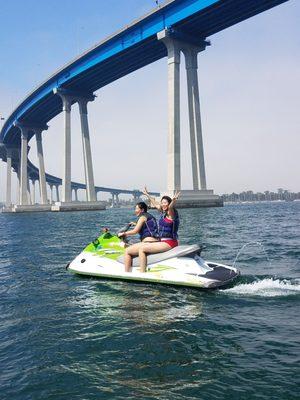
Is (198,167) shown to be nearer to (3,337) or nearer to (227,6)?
(227,6)

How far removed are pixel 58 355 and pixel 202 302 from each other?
3.17 m

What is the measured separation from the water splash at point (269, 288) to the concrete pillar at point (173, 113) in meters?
41.2

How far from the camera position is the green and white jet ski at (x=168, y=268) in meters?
8.45

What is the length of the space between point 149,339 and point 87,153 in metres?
70.6

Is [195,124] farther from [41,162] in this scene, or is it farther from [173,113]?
[41,162]

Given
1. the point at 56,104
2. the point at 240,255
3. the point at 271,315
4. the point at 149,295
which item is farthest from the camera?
the point at 56,104

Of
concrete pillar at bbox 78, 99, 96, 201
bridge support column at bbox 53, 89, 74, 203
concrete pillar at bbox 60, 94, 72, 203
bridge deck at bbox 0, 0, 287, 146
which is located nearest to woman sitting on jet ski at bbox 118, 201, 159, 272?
bridge deck at bbox 0, 0, 287, 146

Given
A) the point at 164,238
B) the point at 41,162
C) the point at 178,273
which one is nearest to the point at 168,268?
the point at 178,273

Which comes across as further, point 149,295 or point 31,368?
point 149,295

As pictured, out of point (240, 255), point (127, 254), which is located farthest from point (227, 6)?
point (127, 254)

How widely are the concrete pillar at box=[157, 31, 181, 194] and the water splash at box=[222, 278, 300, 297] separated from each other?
1622 inches

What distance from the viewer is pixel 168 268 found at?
8.85m

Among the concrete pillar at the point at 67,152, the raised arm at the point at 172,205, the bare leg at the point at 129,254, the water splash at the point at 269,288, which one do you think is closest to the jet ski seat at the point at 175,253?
the bare leg at the point at 129,254

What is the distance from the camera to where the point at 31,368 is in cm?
486
